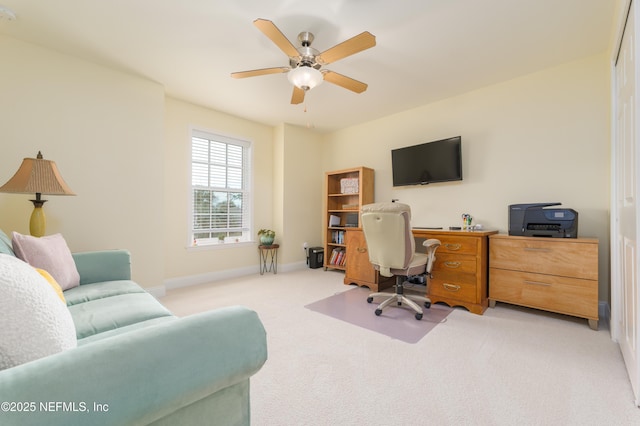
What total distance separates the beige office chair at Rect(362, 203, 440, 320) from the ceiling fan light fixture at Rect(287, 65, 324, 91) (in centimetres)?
128

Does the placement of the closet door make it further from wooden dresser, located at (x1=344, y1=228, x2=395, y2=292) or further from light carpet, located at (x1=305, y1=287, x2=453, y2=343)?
wooden dresser, located at (x1=344, y1=228, x2=395, y2=292)

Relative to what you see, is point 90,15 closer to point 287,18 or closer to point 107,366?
point 287,18

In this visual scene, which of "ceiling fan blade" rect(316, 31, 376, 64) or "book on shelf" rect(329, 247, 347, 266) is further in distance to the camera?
"book on shelf" rect(329, 247, 347, 266)

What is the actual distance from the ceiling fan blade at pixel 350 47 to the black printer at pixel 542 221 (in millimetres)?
2164

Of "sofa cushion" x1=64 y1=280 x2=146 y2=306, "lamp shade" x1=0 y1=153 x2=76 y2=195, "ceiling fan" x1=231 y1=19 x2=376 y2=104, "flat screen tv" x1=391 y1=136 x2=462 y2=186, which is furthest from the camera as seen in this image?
"flat screen tv" x1=391 y1=136 x2=462 y2=186

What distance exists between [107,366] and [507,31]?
3.27 metres

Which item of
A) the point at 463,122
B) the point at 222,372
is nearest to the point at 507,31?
the point at 463,122

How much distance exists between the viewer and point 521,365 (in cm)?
173

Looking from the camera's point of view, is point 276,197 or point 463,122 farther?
point 276,197

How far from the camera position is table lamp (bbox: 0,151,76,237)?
2.02 metres

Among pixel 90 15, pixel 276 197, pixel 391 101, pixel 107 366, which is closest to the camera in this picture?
pixel 107 366

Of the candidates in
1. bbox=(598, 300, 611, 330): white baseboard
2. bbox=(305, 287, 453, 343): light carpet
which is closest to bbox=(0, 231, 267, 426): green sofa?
bbox=(305, 287, 453, 343): light carpet

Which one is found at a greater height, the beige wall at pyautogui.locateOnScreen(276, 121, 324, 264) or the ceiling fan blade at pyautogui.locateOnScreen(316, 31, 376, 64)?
the ceiling fan blade at pyautogui.locateOnScreen(316, 31, 376, 64)

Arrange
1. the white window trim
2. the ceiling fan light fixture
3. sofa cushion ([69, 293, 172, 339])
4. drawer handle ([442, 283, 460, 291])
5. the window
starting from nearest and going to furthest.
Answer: sofa cushion ([69, 293, 172, 339]) < the ceiling fan light fixture < drawer handle ([442, 283, 460, 291]) < the white window trim < the window
